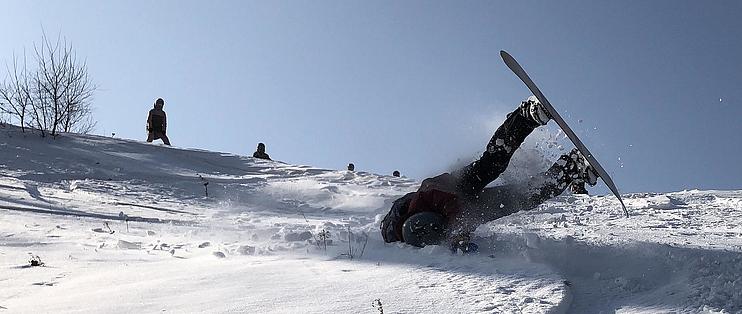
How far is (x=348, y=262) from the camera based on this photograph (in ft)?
9.20

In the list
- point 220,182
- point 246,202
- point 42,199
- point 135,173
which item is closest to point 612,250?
point 246,202

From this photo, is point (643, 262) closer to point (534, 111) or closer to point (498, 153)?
point (534, 111)

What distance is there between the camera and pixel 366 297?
2.05 metres

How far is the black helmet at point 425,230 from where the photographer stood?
3.18m

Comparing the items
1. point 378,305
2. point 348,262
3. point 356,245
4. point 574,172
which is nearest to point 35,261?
point 348,262

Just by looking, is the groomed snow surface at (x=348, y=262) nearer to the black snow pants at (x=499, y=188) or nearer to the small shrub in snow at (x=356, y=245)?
the small shrub in snow at (x=356, y=245)

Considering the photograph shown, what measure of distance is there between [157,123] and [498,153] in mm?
10281

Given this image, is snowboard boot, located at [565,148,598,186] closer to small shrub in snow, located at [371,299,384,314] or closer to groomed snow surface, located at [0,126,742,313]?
groomed snow surface, located at [0,126,742,313]

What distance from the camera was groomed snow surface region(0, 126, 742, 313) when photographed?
80.9 inches

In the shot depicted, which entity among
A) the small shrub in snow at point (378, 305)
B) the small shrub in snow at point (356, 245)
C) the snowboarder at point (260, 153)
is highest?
the snowboarder at point (260, 153)

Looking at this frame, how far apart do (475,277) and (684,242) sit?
1.38 meters

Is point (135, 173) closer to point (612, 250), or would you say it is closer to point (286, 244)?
point (286, 244)

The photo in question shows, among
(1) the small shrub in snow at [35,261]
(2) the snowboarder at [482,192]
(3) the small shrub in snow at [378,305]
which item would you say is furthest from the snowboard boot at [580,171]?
(1) the small shrub in snow at [35,261]

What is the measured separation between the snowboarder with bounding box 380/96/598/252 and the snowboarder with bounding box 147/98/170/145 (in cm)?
979
